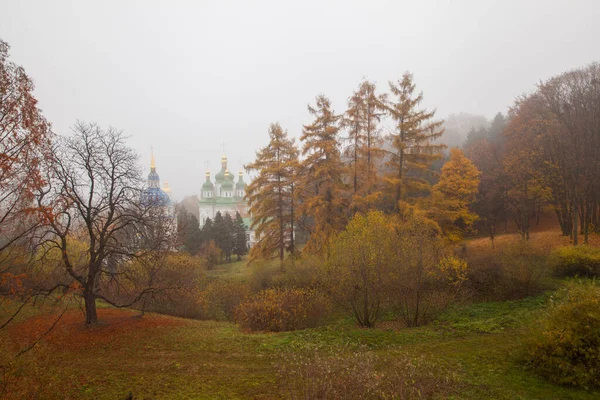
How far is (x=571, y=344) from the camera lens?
698cm

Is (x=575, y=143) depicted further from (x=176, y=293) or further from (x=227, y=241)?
(x=227, y=241)

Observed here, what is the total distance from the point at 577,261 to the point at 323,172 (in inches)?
523

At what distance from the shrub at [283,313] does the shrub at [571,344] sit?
7280mm

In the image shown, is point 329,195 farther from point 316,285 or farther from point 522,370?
point 522,370

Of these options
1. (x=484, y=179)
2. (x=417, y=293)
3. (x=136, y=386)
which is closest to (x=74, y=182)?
(x=136, y=386)

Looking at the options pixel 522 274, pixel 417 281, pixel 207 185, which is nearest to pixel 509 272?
pixel 522 274

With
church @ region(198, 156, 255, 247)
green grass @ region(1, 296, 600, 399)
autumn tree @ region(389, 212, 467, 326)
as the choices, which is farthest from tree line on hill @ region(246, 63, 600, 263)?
church @ region(198, 156, 255, 247)

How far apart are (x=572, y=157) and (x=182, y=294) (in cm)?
2263

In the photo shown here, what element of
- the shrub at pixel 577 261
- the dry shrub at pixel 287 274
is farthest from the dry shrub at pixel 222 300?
the shrub at pixel 577 261

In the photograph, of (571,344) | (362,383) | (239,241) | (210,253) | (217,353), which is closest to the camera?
(362,383)

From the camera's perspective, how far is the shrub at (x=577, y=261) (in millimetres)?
15383

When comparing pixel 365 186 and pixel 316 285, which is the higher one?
pixel 365 186

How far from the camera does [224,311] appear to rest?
57.1ft

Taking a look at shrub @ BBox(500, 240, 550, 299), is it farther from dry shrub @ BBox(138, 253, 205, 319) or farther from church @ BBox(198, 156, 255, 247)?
church @ BBox(198, 156, 255, 247)
